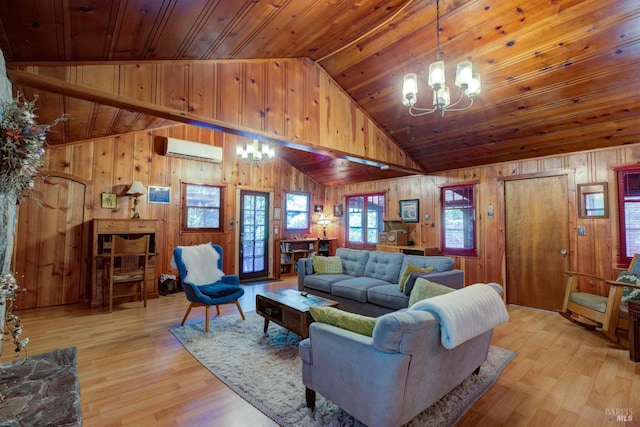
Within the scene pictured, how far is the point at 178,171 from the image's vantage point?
577 cm

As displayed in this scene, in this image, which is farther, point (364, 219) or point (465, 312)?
point (364, 219)

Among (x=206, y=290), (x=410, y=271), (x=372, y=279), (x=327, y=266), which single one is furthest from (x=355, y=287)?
(x=206, y=290)

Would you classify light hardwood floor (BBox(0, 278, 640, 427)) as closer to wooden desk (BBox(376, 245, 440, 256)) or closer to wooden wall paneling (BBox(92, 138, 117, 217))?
wooden wall paneling (BBox(92, 138, 117, 217))

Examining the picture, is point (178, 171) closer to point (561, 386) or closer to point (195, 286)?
point (195, 286)

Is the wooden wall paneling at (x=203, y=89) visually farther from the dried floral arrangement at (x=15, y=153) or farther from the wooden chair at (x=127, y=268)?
the wooden chair at (x=127, y=268)

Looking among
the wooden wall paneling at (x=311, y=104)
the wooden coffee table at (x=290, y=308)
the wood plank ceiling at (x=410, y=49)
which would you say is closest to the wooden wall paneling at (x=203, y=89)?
the wood plank ceiling at (x=410, y=49)

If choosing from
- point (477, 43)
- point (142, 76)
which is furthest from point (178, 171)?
point (477, 43)

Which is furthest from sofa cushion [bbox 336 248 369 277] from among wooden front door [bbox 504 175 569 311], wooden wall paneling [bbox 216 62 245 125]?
wooden wall paneling [bbox 216 62 245 125]

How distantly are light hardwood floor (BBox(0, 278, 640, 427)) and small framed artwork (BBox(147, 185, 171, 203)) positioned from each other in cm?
225

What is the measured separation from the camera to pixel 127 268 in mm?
4938

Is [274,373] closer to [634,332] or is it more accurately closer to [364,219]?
[634,332]

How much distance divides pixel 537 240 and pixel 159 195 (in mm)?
6408

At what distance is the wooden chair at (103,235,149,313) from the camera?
14.5ft

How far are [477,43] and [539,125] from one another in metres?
1.54
